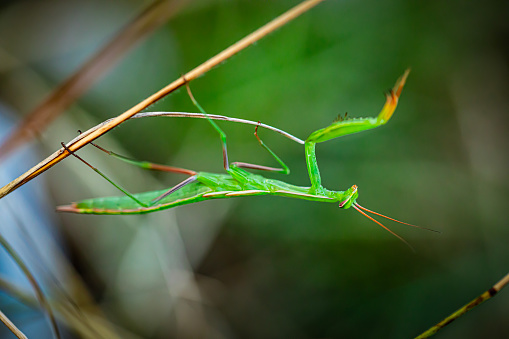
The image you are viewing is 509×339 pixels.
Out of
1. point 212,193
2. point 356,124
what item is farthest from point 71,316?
point 356,124

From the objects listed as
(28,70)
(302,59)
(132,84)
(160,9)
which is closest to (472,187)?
(302,59)

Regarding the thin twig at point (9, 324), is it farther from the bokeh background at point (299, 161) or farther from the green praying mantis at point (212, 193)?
the bokeh background at point (299, 161)

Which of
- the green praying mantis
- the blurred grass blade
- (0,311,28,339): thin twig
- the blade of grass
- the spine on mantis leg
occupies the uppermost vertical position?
the blurred grass blade

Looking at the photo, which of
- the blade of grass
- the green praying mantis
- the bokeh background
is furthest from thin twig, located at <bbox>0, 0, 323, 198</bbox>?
the bokeh background

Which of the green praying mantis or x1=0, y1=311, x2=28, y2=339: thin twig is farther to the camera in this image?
the green praying mantis

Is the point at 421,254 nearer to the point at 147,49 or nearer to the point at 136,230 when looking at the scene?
the point at 136,230

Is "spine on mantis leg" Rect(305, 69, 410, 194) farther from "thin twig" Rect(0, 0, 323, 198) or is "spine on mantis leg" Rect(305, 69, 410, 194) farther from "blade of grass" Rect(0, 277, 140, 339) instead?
"blade of grass" Rect(0, 277, 140, 339)
